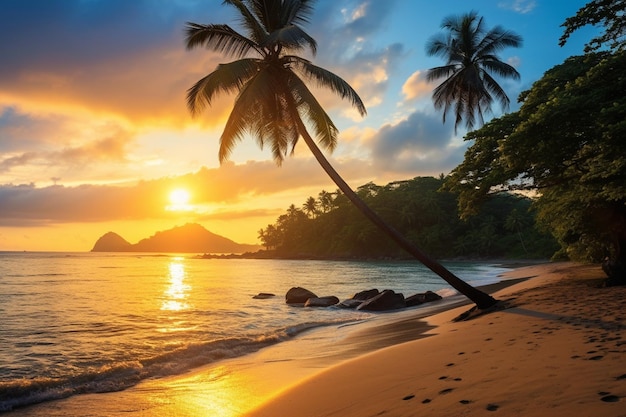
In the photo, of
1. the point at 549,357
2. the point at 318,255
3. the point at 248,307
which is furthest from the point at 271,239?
the point at 549,357

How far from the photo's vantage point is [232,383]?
8.13 meters

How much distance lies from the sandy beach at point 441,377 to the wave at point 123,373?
0.46m

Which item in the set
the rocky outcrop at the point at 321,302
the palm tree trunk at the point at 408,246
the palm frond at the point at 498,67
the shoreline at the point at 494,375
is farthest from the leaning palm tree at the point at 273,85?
the palm frond at the point at 498,67

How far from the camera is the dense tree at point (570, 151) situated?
9258 millimetres

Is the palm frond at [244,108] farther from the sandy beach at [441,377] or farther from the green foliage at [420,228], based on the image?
the green foliage at [420,228]

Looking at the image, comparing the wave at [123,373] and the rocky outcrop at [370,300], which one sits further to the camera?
the rocky outcrop at [370,300]

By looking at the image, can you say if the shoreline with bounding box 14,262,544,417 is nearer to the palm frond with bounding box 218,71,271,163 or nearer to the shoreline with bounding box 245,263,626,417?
the shoreline with bounding box 245,263,626,417

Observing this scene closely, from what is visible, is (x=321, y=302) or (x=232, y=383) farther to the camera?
(x=321, y=302)

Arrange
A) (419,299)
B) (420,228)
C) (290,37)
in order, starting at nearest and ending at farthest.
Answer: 1. (290,37)
2. (419,299)
3. (420,228)

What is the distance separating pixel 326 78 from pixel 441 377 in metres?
12.2

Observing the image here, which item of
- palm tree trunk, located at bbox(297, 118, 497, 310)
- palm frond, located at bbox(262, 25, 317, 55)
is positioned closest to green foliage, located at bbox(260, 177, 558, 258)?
palm tree trunk, located at bbox(297, 118, 497, 310)

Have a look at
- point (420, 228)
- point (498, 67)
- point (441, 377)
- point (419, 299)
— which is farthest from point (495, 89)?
point (420, 228)

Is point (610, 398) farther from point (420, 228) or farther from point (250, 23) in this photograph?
point (420, 228)

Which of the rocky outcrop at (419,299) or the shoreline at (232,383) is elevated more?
the shoreline at (232,383)
